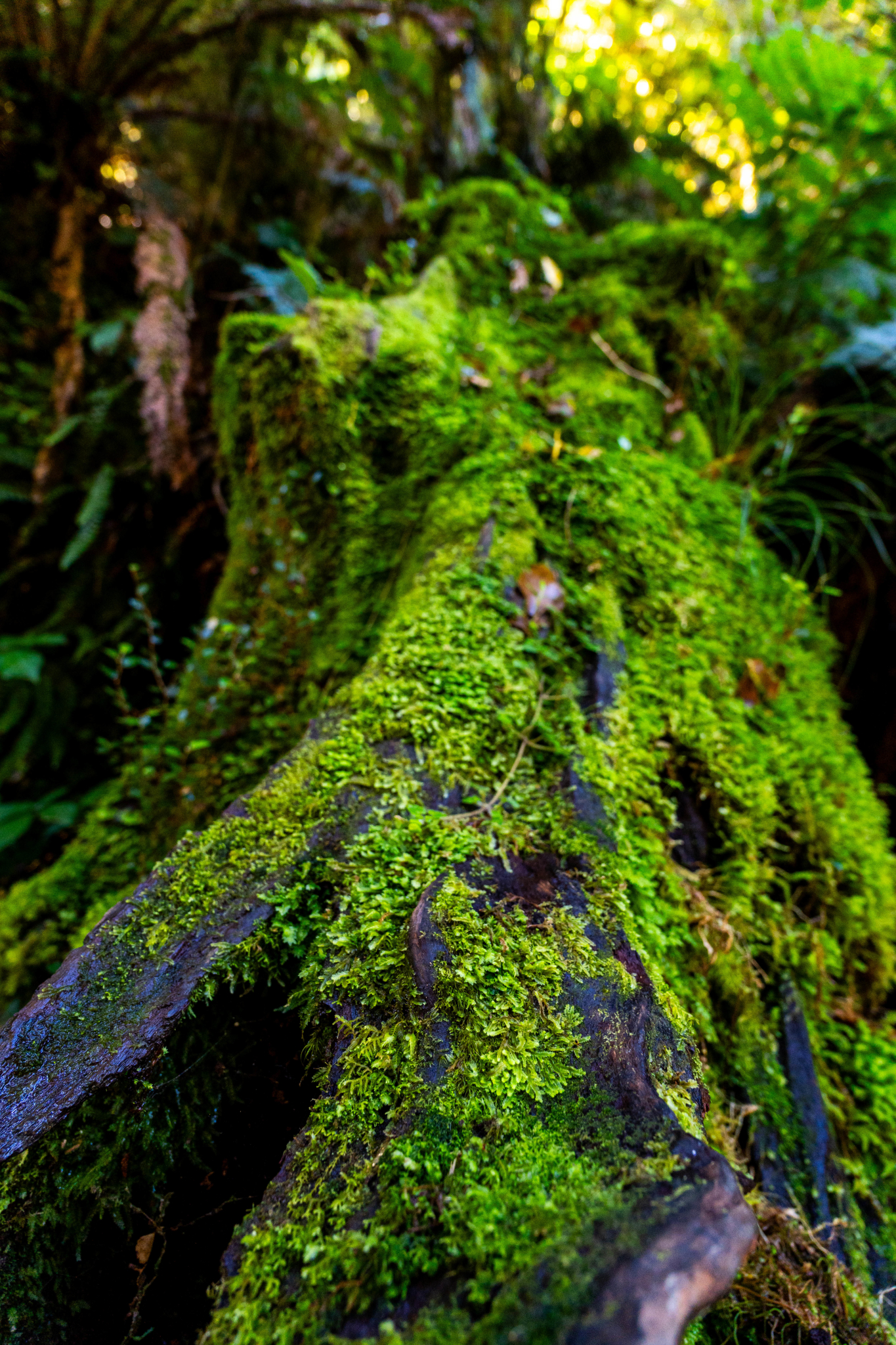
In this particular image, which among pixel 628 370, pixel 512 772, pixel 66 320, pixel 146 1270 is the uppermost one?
pixel 628 370

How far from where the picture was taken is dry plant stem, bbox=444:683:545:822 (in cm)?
142

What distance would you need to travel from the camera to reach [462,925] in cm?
113

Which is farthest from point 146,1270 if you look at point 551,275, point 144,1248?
point 551,275

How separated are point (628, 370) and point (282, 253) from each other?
182cm

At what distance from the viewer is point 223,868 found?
1.37 m

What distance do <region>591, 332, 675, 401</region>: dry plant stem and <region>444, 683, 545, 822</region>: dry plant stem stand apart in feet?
7.27

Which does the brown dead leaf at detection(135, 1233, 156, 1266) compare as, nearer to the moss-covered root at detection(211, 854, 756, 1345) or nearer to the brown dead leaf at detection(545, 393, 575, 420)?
the moss-covered root at detection(211, 854, 756, 1345)

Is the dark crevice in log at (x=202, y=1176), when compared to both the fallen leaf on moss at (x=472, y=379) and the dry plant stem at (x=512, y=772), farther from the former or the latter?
the fallen leaf on moss at (x=472, y=379)

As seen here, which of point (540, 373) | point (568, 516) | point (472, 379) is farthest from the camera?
point (540, 373)

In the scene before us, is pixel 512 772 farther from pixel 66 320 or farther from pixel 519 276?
pixel 66 320

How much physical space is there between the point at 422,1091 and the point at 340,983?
245 mm

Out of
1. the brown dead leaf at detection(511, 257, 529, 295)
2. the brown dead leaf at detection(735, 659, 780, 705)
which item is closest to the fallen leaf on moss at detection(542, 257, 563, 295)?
the brown dead leaf at detection(511, 257, 529, 295)

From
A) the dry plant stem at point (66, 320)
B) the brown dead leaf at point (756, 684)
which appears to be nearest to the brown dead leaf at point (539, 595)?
the brown dead leaf at point (756, 684)

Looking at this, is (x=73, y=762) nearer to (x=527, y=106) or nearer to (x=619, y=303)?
(x=619, y=303)
